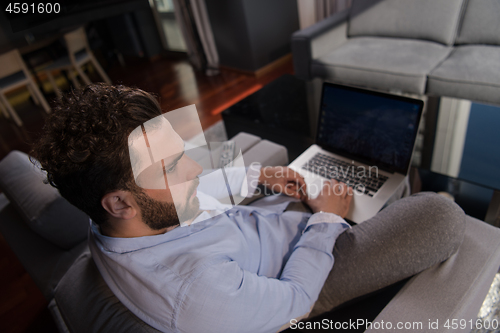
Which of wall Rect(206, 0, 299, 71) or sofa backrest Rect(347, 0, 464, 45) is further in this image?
wall Rect(206, 0, 299, 71)

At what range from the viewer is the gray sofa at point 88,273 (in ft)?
2.00

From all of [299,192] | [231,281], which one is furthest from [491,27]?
[231,281]

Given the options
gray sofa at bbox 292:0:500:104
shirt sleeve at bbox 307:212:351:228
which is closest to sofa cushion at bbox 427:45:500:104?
gray sofa at bbox 292:0:500:104

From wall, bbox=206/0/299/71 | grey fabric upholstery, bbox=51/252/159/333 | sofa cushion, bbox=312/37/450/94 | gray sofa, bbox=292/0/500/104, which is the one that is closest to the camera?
grey fabric upholstery, bbox=51/252/159/333

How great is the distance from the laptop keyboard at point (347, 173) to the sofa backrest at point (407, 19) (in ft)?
5.75

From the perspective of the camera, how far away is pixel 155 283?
1.76 feet

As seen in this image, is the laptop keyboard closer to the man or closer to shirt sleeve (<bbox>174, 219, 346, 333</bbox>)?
the man

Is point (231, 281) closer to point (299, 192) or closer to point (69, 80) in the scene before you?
point (299, 192)

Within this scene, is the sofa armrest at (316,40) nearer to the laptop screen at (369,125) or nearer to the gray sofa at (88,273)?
the laptop screen at (369,125)

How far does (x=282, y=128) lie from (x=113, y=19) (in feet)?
13.5

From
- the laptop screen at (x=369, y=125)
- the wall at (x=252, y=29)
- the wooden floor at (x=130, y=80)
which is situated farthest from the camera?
the wall at (x=252, y=29)

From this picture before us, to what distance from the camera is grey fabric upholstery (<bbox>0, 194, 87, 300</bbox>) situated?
39.1 inches

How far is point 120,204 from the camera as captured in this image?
489 mm

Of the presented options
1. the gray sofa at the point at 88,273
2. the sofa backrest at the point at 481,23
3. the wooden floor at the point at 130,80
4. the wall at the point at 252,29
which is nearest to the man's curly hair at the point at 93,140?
the gray sofa at the point at 88,273
